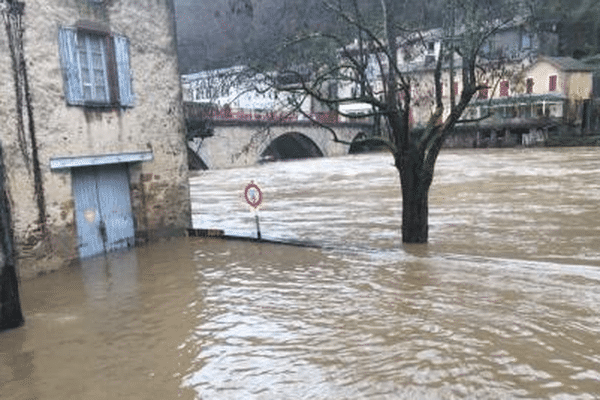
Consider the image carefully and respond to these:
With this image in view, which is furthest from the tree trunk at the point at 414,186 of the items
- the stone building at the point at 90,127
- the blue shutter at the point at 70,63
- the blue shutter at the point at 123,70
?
the blue shutter at the point at 70,63

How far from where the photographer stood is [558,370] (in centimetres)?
Answer: 501

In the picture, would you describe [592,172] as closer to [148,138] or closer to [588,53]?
[148,138]

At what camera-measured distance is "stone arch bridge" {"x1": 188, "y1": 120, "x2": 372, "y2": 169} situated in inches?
1505

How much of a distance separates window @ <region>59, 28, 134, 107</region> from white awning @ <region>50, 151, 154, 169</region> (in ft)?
3.51

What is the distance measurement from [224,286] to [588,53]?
2225 inches

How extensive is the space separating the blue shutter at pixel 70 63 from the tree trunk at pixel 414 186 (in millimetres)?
6570

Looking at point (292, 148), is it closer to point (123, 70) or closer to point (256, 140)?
point (256, 140)

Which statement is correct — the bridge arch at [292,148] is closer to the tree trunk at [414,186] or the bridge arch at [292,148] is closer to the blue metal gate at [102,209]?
the blue metal gate at [102,209]

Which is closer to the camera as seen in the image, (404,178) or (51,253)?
(51,253)

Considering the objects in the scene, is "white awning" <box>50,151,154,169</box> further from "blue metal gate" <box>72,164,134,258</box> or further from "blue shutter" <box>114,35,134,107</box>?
"blue shutter" <box>114,35,134,107</box>

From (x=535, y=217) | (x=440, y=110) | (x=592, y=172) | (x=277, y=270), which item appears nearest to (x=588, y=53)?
(x=592, y=172)

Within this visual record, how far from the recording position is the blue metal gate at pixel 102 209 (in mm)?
10789

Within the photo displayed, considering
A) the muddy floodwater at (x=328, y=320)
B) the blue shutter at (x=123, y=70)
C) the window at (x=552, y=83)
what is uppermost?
the window at (x=552, y=83)

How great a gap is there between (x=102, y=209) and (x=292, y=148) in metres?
43.1
